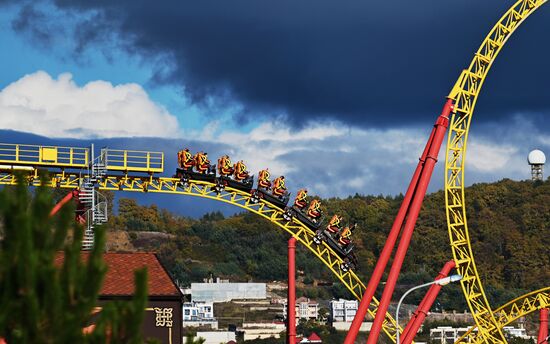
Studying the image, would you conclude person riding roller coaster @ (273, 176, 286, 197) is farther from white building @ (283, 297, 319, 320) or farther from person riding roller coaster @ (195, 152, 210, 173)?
white building @ (283, 297, 319, 320)

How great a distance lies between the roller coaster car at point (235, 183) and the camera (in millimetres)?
57562

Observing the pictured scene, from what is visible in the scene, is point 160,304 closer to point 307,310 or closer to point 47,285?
point 47,285

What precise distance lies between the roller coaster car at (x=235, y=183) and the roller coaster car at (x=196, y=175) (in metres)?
0.33

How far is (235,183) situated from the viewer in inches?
2292

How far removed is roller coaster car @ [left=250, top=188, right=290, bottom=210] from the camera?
58375mm

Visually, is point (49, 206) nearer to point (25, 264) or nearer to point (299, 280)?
point (25, 264)

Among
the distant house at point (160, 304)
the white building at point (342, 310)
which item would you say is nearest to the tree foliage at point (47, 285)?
the distant house at point (160, 304)

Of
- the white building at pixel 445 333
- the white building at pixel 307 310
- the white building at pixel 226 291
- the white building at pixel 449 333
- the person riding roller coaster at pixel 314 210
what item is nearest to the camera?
the person riding roller coaster at pixel 314 210

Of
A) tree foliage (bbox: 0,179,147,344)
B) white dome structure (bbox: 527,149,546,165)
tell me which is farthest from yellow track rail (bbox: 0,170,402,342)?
white dome structure (bbox: 527,149,546,165)

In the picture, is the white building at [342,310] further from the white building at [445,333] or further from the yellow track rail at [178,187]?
the yellow track rail at [178,187]

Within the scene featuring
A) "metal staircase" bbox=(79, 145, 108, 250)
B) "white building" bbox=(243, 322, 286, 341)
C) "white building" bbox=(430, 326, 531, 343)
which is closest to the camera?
"metal staircase" bbox=(79, 145, 108, 250)

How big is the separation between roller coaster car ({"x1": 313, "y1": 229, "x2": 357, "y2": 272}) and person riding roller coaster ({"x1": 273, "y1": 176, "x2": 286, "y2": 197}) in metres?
2.60

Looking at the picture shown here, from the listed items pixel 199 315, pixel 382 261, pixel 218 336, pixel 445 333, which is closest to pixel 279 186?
pixel 382 261

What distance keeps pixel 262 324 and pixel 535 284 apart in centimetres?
4468
